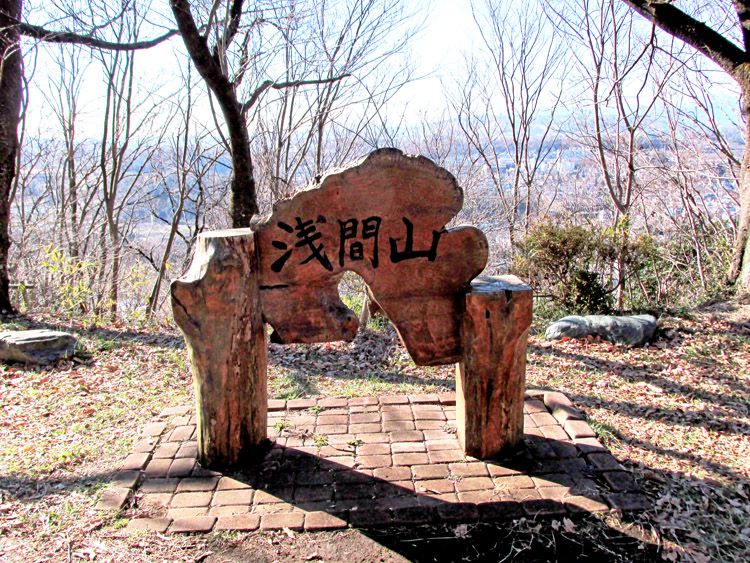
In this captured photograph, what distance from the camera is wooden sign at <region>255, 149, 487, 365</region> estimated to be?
117 inches

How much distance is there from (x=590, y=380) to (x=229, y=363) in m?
3.12

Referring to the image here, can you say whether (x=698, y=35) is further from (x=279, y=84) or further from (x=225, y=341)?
(x=225, y=341)

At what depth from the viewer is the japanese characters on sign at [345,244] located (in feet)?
9.89

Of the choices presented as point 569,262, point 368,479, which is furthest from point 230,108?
point 368,479

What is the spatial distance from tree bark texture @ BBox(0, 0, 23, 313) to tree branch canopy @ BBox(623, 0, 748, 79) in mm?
6964

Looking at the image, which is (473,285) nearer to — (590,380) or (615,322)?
(590,380)

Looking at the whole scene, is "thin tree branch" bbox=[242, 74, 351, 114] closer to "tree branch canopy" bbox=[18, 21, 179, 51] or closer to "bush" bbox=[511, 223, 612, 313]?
"tree branch canopy" bbox=[18, 21, 179, 51]

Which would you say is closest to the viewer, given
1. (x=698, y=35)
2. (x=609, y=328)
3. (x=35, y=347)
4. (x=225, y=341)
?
(x=225, y=341)

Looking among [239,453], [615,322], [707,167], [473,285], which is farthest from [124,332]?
[707,167]

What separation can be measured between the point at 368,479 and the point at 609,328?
3.43 meters

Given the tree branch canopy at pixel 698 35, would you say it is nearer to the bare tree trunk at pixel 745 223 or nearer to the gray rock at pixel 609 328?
the bare tree trunk at pixel 745 223

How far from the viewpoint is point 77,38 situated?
6.18 m

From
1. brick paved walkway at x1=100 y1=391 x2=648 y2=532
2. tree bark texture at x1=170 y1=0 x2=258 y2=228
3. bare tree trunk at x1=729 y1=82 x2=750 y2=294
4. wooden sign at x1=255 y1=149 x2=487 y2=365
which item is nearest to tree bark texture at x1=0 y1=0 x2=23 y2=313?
tree bark texture at x1=170 y1=0 x2=258 y2=228

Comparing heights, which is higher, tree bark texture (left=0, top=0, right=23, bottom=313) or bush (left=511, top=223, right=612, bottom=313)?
tree bark texture (left=0, top=0, right=23, bottom=313)
